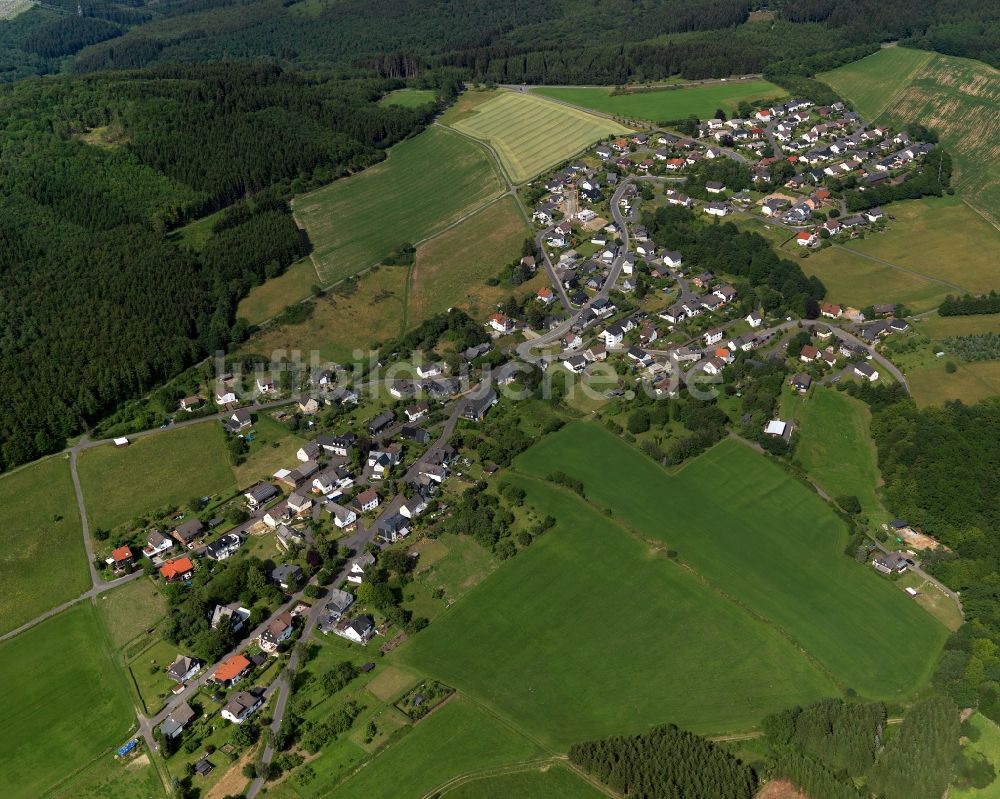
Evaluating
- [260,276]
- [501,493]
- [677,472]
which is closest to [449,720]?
[501,493]

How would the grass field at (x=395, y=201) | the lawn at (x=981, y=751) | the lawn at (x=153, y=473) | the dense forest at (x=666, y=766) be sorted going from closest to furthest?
1. the dense forest at (x=666, y=766)
2. the lawn at (x=981, y=751)
3. the lawn at (x=153, y=473)
4. the grass field at (x=395, y=201)

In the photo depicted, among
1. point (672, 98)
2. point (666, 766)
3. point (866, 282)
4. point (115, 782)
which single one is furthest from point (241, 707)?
point (672, 98)

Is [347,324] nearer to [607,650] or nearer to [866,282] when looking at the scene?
[607,650]

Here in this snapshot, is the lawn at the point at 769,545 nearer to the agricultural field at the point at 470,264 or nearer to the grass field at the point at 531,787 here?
the grass field at the point at 531,787

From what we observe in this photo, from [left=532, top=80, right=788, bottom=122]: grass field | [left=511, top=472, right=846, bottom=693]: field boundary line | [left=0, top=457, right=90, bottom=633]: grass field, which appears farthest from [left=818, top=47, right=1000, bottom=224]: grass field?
[left=0, top=457, right=90, bottom=633]: grass field

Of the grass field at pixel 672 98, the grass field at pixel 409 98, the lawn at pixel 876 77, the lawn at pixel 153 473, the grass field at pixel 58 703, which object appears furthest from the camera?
the grass field at pixel 409 98

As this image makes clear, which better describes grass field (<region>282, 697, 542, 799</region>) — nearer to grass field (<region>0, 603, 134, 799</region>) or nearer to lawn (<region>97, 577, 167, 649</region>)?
grass field (<region>0, 603, 134, 799</region>)

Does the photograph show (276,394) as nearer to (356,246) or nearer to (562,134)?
(356,246)

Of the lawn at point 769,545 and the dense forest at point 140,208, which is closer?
the lawn at point 769,545

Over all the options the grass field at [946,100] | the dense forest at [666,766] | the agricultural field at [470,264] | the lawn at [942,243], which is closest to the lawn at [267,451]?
the agricultural field at [470,264]
